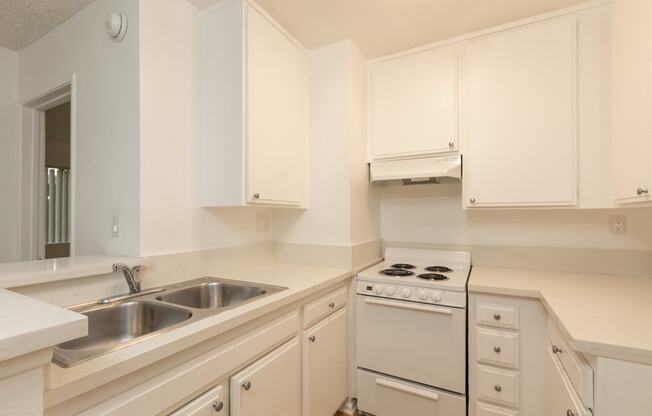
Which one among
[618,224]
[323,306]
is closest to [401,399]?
[323,306]

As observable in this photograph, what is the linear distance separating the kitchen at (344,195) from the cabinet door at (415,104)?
0.5 inches

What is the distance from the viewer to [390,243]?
8.06ft

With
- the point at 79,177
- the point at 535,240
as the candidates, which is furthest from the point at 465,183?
the point at 79,177

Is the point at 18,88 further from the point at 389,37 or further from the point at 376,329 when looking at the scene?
the point at 376,329

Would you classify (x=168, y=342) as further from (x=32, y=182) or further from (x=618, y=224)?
(x=618, y=224)

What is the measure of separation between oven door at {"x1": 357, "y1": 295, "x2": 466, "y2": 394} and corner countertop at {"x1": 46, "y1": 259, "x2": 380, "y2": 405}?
1.26 ft

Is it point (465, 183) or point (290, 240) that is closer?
point (465, 183)

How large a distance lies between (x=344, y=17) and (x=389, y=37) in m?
0.36

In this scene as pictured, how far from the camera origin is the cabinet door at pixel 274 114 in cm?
164

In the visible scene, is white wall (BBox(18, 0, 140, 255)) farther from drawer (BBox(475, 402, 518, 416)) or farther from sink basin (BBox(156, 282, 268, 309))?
drawer (BBox(475, 402, 518, 416))

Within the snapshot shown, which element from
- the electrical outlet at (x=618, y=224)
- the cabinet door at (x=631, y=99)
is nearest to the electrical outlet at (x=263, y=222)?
the cabinet door at (x=631, y=99)

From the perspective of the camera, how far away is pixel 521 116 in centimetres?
181

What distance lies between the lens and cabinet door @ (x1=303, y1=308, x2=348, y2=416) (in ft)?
5.07

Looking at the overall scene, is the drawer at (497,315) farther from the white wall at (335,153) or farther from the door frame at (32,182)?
the door frame at (32,182)
